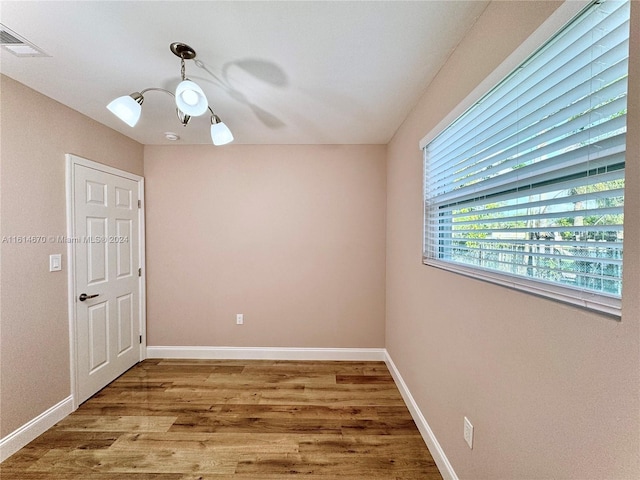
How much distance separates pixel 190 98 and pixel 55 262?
1750 mm

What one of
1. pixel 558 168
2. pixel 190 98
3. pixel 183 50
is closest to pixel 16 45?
pixel 183 50

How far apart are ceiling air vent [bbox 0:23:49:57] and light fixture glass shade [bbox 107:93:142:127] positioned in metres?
0.59

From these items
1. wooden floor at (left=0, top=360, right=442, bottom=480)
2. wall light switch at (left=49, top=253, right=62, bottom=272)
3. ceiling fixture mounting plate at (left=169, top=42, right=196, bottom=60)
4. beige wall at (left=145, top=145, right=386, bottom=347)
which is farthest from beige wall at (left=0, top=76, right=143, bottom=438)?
ceiling fixture mounting plate at (left=169, top=42, right=196, bottom=60)

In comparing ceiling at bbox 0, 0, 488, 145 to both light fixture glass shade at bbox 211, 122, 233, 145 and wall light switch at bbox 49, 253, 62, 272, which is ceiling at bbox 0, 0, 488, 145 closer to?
light fixture glass shade at bbox 211, 122, 233, 145

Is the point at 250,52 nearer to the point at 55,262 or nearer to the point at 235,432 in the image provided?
the point at 55,262

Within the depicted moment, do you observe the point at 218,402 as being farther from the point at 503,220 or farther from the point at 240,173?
the point at 503,220

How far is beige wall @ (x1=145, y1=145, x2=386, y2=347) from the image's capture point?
2.96 meters

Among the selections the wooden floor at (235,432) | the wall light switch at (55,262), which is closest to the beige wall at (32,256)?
the wall light switch at (55,262)

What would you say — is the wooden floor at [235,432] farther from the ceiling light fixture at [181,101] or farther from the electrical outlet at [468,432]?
the ceiling light fixture at [181,101]

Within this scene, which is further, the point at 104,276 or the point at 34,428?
the point at 104,276

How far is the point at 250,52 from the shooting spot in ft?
4.80

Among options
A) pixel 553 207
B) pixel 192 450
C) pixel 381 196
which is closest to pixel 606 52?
pixel 553 207

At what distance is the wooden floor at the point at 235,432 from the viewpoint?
1.61m

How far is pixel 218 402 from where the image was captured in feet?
7.34
